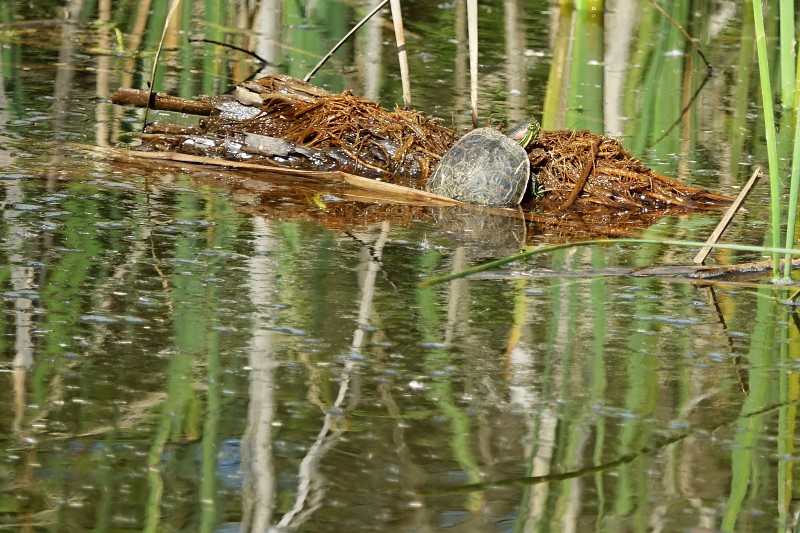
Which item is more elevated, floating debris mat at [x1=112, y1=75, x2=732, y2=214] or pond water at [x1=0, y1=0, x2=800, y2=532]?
floating debris mat at [x1=112, y1=75, x2=732, y2=214]

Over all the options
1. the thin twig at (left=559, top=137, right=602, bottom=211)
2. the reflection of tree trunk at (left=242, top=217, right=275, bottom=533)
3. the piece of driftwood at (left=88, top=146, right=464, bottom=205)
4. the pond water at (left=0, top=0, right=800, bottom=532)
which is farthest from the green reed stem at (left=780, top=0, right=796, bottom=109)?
the reflection of tree trunk at (left=242, top=217, right=275, bottom=533)

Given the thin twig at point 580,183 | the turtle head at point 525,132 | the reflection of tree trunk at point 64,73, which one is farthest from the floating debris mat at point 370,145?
the reflection of tree trunk at point 64,73

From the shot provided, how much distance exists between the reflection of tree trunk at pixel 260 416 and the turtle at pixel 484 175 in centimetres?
154

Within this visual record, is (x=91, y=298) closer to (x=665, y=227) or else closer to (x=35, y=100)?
(x=665, y=227)

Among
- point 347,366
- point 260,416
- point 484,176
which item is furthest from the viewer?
point 484,176

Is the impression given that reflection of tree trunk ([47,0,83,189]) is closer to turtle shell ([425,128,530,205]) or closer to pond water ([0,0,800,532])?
pond water ([0,0,800,532])

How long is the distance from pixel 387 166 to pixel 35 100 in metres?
2.10

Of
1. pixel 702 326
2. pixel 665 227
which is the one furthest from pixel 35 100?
pixel 702 326

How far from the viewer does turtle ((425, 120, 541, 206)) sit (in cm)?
559

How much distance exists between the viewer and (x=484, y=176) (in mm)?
5605

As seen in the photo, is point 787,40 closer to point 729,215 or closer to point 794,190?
point 729,215

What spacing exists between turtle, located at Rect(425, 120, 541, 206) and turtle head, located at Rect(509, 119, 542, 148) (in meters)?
0.20

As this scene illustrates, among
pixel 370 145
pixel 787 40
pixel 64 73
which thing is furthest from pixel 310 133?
pixel 787 40

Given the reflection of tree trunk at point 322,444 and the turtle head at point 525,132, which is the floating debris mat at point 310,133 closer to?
the turtle head at point 525,132
